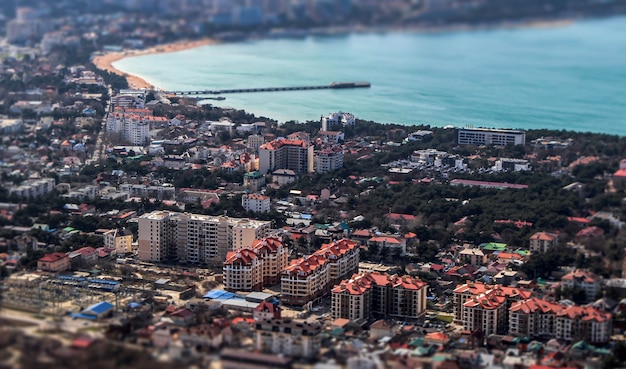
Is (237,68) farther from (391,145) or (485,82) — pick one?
(391,145)

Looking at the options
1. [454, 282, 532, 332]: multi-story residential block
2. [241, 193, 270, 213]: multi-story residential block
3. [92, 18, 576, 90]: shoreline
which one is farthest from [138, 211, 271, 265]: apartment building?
[92, 18, 576, 90]: shoreline

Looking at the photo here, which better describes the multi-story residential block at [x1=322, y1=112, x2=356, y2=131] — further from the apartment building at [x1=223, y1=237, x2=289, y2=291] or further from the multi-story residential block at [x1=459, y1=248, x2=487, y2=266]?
the apartment building at [x1=223, y1=237, x2=289, y2=291]

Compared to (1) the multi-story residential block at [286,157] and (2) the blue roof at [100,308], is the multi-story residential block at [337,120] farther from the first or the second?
(2) the blue roof at [100,308]

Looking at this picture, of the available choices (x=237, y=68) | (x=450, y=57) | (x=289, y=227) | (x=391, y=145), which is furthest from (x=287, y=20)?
(x=289, y=227)

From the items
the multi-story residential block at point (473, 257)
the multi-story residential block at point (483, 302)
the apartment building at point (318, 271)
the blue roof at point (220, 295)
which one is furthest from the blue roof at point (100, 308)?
the multi-story residential block at point (473, 257)

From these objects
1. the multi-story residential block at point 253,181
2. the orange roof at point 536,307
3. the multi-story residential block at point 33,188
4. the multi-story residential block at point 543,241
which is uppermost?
the multi-story residential block at point 33,188

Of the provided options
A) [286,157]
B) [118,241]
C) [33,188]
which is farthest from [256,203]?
[33,188]
